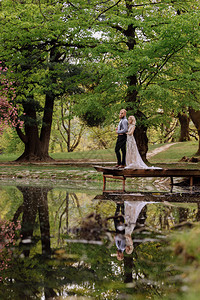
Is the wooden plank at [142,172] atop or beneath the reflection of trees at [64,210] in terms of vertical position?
atop

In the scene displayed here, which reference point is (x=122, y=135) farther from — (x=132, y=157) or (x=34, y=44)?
(x=34, y=44)

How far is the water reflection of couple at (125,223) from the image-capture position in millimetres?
4341

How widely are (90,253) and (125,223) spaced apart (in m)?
1.75

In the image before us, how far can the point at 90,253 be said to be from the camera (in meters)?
4.11

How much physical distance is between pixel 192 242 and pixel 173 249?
0.32 m

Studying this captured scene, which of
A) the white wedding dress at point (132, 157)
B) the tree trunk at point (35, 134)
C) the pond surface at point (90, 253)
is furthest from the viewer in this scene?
the tree trunk at point (35, 134)

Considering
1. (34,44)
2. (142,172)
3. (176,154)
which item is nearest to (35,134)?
(34,44)

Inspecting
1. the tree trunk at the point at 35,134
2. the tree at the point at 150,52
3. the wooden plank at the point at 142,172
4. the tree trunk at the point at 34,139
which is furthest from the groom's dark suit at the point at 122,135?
the tree trunk at the point at 34,139

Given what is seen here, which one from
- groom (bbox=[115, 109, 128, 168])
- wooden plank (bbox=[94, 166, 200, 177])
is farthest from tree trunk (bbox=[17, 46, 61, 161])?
wooden plank (bbox=[94, 166, 200, 177])

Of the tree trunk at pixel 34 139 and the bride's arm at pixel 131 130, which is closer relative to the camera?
the bride's arm at pixel 131 130

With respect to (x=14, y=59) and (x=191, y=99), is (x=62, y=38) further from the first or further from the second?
(x=191, y=99)

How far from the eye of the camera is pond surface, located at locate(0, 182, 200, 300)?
3.14m

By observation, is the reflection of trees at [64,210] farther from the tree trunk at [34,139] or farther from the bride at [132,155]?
the tree trunk at [34,139]

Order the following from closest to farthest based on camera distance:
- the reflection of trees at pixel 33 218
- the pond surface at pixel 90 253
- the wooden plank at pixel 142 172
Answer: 1. the pond surface at pixel 90 253
2. the reflection of trees at pixel 33 218
3. the wooden plank at pixel 142 172
